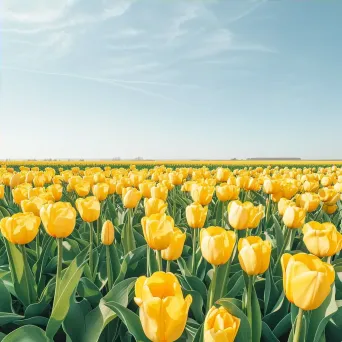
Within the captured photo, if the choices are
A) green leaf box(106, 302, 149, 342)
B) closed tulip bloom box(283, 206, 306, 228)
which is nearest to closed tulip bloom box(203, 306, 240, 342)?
green leaf box(106, 302, 149, 342)

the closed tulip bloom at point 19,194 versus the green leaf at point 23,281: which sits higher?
the closed tulip bloom at point 19,194

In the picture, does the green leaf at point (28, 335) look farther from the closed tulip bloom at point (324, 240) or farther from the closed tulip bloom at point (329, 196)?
the closed tulip bloom at point (329, 196)

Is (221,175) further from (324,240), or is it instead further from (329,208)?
(324,240)

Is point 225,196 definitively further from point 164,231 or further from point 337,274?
point 164,231

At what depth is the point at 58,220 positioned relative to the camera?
202 centimetres

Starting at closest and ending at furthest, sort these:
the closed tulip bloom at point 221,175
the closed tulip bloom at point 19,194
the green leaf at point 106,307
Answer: the green leaf at point 106,307
the closed tulip bloom at point 19,194
the closed tulip bloom at point 221,175

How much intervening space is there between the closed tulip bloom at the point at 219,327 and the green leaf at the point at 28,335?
33.2 inches

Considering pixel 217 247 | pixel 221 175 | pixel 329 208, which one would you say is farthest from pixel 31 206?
pixel 221 175

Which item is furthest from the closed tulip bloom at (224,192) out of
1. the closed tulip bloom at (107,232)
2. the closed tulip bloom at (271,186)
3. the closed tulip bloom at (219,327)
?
the closed tulip bloom at (219,327)

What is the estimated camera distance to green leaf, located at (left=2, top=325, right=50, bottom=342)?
153 centimetres

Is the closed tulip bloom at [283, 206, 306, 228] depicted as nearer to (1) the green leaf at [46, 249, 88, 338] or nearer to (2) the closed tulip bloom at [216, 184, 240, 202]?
(2) the closed tulip bloom at [216, 184, 240, 202]

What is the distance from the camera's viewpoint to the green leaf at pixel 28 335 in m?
1.53

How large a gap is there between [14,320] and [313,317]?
1514 millimetres

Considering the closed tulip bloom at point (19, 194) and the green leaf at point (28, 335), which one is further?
the closed tulip bloom at point (19, 194)
